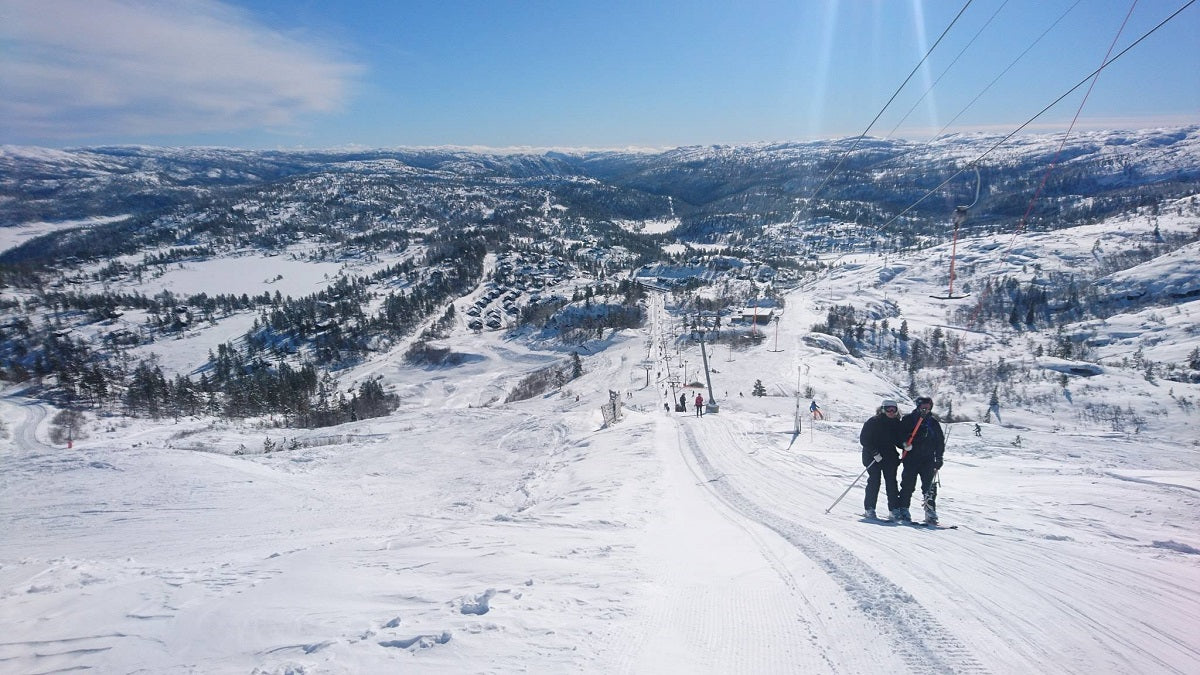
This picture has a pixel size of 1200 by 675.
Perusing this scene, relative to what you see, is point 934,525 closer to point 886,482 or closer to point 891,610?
point 886,482

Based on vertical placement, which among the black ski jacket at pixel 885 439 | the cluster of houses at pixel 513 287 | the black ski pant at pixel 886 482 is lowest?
the black ski pant at pixel 886 482

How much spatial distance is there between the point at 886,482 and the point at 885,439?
0.71m

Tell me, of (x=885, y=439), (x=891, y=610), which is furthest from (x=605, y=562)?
(x=885, y=439)

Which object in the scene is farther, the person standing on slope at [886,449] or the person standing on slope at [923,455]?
the person standing on slope at [886,449]

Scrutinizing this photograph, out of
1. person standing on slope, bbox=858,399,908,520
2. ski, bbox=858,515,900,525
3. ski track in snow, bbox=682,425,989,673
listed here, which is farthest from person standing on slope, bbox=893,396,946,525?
ski track in snow, bbox=682,425,989,673

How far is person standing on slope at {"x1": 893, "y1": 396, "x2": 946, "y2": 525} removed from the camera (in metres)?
7.92

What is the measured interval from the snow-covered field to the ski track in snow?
3 centimetres

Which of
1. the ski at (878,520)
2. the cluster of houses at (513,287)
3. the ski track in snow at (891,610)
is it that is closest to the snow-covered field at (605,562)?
the ski track in snow at (891,610)

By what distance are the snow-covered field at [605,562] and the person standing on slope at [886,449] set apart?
0.64 m

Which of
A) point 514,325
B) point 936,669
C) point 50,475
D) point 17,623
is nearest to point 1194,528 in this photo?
point 936,669

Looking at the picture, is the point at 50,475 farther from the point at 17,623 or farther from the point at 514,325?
the point at 514,325

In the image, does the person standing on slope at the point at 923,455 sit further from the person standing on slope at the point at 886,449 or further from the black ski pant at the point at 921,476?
the person standing on slope at the point at 886,449

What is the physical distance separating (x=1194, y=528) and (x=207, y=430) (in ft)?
130

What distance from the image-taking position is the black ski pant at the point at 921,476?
7961 millimetres
